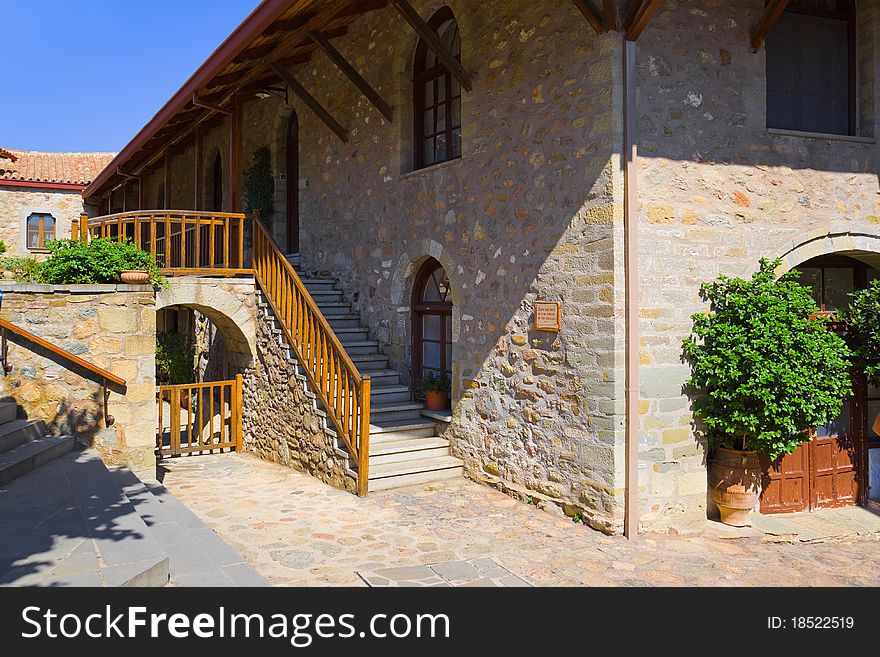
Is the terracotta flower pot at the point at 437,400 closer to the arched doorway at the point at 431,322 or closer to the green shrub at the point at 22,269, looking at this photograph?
the arched doorway at the point at 431,322

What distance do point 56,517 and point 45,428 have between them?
2.16 meters

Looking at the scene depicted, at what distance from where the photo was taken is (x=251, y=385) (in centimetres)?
905

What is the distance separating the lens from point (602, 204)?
17.5ft

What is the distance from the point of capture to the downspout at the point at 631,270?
5.25m

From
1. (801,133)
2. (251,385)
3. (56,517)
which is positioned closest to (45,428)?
(56,517)

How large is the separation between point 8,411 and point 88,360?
0.75 metres

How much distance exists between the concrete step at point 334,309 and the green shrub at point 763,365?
476cm

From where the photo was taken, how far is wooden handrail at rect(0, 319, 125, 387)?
562cm

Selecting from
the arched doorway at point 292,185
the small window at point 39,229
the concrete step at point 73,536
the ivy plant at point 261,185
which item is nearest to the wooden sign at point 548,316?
the concrete step at point 73,536

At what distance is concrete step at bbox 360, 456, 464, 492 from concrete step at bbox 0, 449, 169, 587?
239cm

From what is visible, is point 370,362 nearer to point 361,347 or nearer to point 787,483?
point 361,347

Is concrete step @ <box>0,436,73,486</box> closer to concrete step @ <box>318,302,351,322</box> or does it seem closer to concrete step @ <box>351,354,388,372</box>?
concrete step @ <box>351,354,388,372</box>
